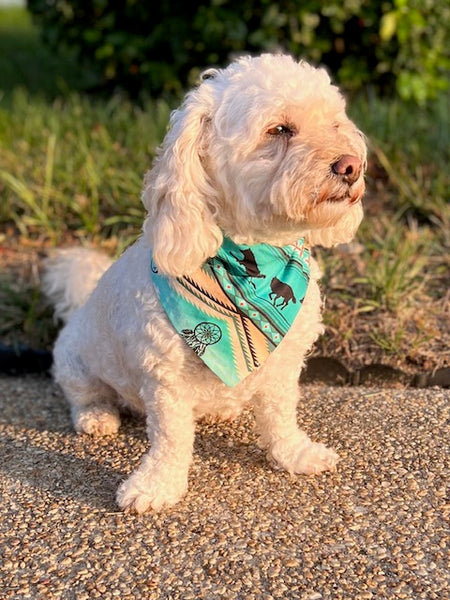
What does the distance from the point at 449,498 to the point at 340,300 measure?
1.55 meters

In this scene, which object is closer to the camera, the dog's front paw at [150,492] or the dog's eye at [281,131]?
the dog's eye at [281,131]

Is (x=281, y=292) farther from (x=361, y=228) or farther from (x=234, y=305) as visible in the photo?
(x=361, y=228)

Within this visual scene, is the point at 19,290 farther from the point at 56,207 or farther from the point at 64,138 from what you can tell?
the point at 64,138

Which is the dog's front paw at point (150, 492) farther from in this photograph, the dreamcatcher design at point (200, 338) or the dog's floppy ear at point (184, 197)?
the dog's floppy ear at point (184, 197)

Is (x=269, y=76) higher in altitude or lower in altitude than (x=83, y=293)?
higher

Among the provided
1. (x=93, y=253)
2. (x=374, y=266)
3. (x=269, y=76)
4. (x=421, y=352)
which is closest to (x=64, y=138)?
(x=93, y=253)

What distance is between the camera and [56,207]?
5523mm

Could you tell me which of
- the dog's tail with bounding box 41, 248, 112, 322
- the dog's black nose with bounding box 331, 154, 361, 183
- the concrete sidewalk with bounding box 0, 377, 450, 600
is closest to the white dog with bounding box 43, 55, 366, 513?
the dog's black nose with bounding box 331, 154, 361, 183

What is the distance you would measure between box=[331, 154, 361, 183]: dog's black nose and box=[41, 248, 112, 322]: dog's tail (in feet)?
6.29

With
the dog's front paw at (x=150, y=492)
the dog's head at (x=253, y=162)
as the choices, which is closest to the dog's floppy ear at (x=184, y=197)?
the dog's head at (x=253, y=162)

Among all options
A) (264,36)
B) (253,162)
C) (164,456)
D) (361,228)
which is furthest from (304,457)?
(264,36)

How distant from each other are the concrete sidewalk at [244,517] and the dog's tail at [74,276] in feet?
2.35

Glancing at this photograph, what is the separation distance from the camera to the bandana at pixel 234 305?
3104 mm

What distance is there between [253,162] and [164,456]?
1.16 metres
